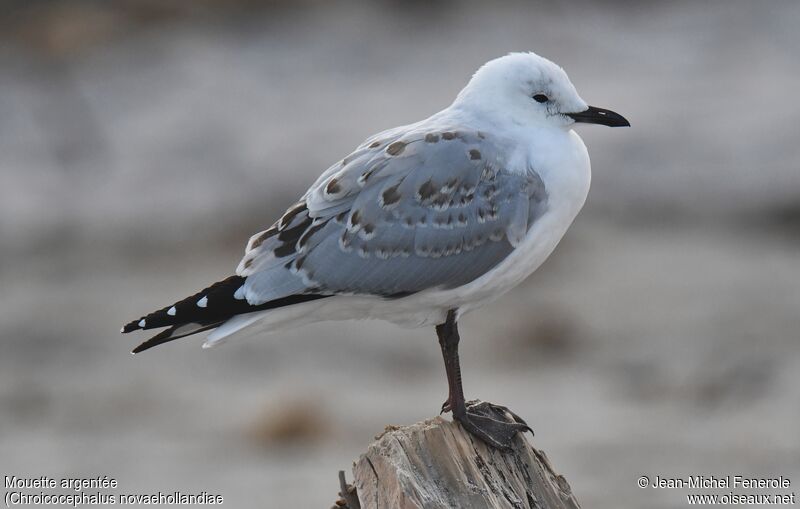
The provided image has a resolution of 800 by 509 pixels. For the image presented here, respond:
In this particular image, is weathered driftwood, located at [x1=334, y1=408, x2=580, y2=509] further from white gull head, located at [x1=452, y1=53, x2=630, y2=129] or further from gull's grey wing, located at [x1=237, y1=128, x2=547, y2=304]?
white gull head, located at [x1=452, y1=53, x2=630, y2=129]

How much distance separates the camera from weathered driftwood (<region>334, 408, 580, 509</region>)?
5.62m

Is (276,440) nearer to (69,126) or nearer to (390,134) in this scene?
(390,134)

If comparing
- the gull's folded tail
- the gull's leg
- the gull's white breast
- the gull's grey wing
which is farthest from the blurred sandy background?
the gull's folded tail

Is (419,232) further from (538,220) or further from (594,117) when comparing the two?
(594,117)

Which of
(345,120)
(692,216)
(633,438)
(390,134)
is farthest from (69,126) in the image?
(390,134)

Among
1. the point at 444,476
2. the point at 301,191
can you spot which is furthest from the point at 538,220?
the point at 301,191

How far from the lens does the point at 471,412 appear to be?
6.62 meters

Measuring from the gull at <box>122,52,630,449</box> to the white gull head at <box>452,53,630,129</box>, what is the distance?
0.10 meters

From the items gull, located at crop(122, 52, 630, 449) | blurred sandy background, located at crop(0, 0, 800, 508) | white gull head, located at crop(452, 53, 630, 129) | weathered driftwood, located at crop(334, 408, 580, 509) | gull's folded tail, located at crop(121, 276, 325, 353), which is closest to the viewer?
weathered driftwood, located at crop(334, 408, 580, 509)

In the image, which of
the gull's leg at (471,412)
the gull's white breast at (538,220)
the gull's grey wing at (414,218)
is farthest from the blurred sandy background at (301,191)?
the gull's grey wing at (414,218)

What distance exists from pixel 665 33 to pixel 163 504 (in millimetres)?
14913

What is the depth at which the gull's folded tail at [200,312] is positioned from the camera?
20.3ft

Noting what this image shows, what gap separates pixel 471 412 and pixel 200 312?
4.60ft

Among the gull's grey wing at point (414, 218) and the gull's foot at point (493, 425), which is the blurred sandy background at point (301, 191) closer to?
the gull's foot at point (493, 425)
